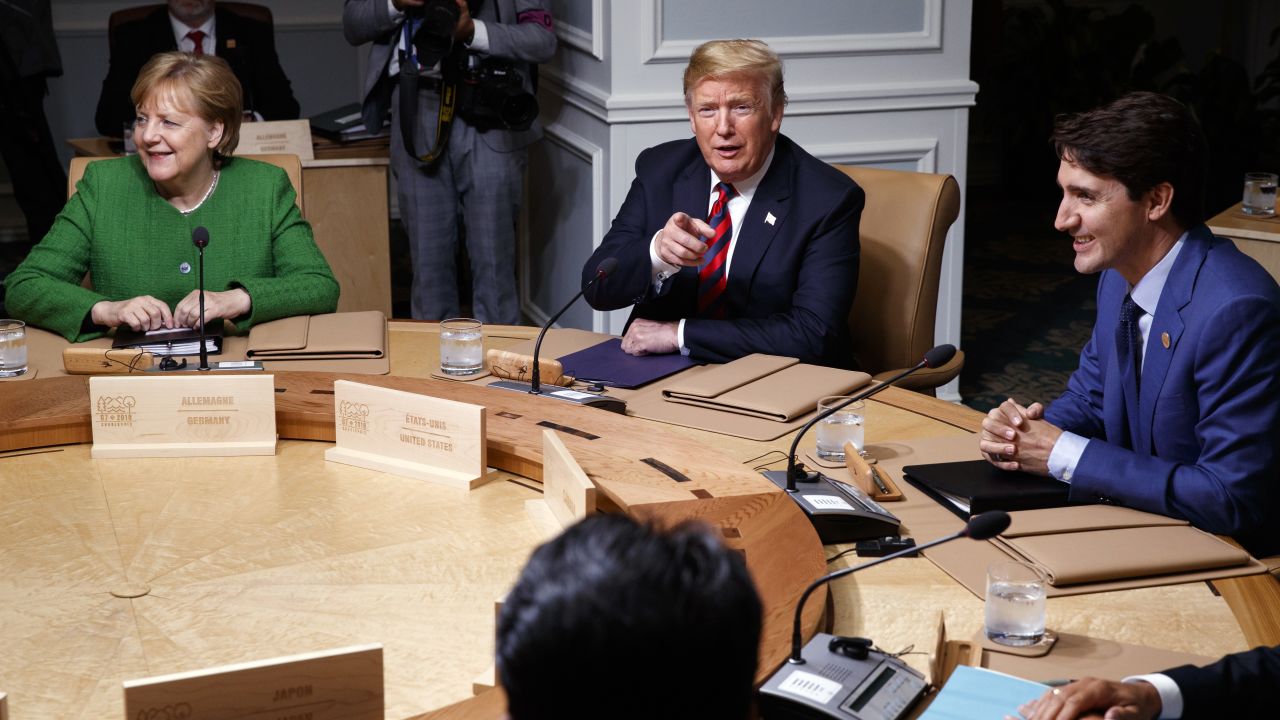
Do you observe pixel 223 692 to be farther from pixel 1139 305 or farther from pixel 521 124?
pixel 521 124

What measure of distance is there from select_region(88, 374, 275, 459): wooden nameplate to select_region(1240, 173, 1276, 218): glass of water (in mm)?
3331

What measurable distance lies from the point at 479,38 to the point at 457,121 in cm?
31

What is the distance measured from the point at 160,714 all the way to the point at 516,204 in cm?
354

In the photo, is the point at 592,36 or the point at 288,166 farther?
the point at 592,36

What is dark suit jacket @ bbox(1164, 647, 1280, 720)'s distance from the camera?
1383mm

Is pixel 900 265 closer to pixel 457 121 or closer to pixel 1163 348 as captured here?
→ pixel 1163 348

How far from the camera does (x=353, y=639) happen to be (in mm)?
1564

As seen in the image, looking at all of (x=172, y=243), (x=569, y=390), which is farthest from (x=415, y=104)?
(x=569, y=390)

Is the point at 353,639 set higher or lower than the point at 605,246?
lower

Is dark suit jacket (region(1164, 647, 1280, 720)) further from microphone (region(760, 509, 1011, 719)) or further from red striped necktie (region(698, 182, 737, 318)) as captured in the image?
red striped necktie (region(698, 182, 737, 318))

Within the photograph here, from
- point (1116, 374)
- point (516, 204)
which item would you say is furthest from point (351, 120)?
point (1116, 374)

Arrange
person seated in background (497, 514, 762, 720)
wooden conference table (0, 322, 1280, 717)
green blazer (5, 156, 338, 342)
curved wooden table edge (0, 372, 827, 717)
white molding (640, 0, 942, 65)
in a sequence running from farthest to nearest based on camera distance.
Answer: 1. white molding (640, 0, 942, 65)
2. green blazer (5, 156, 338, 342)
3. curved wooden table edge (0, 372, 827, 717)
4. wooden conference table (0, 322, 1280, 717)
5. person seated in background (497, 514, 762, 720)

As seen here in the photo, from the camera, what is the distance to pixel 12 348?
251 centimetres

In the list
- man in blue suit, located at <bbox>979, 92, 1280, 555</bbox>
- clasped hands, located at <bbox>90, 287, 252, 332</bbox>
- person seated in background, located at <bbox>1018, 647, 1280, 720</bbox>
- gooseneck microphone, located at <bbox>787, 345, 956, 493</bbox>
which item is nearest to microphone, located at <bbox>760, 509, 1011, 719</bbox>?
person seated in background, located at <bbox>1018, 647, 1280, 720</bbox>
